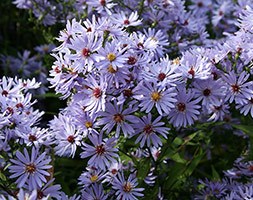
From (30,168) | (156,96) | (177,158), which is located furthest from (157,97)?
(177,158)

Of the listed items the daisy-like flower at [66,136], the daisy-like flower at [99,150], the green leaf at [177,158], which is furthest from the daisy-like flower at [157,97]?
the green leaf at [177,158]

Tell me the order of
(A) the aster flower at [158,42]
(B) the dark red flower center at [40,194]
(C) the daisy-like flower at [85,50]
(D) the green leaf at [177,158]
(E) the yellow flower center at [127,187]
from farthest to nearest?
(D) the green leaf at [177,158] → (A) the aster flower at [158,42] → (E) the yellow flower center at [127,187] → (C) the daisy-like flower at [85,50] → (B) the dark red flower center at [40,194]

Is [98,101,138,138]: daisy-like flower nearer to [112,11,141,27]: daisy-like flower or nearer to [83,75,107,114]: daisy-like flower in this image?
[83,75,107,114]: daisy-like flower

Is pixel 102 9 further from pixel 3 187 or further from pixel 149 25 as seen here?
pixel 3 187

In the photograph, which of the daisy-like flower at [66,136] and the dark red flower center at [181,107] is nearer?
the dark red flower center at [181,107]

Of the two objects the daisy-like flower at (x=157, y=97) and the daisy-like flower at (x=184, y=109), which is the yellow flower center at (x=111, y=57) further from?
the daisy-like flower at (x=184, y=109)

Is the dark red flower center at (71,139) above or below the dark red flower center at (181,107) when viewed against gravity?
below
